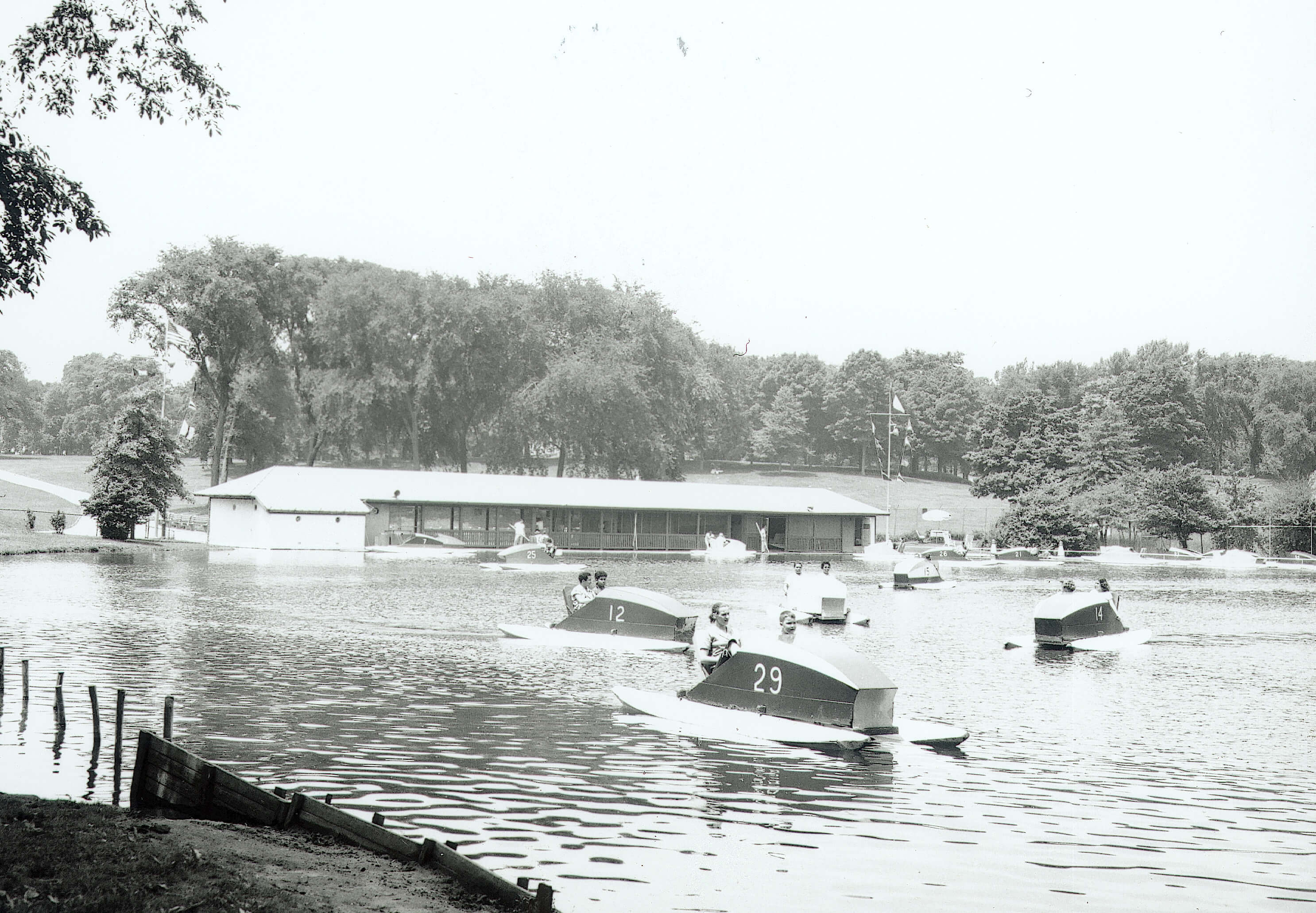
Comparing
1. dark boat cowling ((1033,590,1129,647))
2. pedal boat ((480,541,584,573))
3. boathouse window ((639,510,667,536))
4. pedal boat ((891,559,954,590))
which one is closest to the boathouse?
boathouse window ((639,510,667,536))

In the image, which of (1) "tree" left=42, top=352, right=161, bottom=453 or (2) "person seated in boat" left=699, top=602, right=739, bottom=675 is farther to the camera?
(1) "tree" left=42, top=352, right=161, bottom=453

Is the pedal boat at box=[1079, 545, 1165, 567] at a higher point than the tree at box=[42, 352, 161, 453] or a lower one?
lower

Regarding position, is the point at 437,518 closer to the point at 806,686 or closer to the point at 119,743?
the point at 806,686

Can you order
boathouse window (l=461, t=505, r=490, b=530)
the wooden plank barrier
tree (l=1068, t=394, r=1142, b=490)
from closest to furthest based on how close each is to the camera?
the wooden plank barrier
boathouse window (l=461, t=505, r=490, b=530)
tree (l=1068, t=394, r=1142, b=490)

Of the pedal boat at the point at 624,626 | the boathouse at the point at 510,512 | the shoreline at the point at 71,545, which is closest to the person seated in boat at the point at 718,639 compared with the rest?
the pedal boat at the point at 624,626

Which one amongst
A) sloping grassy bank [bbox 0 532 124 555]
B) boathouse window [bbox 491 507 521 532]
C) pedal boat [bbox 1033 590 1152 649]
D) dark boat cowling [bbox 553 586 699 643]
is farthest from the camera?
boathouse window [bbox 491 507 521 532]

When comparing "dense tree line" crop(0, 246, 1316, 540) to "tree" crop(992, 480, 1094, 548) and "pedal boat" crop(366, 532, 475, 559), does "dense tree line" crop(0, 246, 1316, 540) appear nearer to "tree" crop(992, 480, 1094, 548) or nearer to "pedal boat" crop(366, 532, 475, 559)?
"tree" crop(992, 480, 1094, 548)
